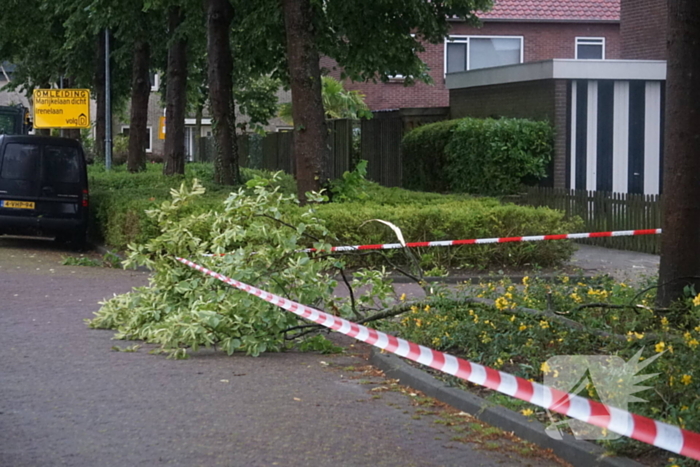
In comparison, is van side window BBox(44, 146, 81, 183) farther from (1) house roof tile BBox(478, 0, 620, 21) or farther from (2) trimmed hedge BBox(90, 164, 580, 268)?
(1) house roof tile BBox(478, 0, 620, 21)

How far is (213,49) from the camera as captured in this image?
878 inches

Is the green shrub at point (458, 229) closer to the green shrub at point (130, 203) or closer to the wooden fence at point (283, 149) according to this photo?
the green shrub at point (130, 203)

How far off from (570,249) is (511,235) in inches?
34.7

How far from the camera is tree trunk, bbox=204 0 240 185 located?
22234mm

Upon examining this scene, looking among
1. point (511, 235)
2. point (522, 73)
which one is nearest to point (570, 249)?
point (511, 235)

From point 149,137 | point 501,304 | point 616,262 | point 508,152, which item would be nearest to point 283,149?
point 508,152

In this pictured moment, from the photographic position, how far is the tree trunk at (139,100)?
97.8ft

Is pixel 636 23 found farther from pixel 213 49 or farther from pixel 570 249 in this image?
pixel 570 249

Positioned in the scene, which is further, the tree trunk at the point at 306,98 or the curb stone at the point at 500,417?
the tree trunk at the point at 306,98

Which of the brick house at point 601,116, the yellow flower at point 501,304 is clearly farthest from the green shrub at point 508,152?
the yellow flower at point 501,304

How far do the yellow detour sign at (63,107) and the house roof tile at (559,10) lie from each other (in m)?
14.3

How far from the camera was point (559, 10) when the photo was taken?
38.8m

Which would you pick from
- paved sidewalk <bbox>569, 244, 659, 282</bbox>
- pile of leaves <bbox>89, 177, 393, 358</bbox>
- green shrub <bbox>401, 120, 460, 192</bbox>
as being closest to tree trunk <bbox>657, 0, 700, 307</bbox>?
pile of leaves <bbox>89, 177, 393, 358</bbox>

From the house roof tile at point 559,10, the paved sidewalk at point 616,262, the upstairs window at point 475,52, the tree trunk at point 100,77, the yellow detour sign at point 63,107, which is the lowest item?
the paved sidewalk at point 616,262
